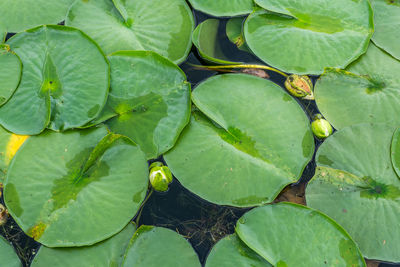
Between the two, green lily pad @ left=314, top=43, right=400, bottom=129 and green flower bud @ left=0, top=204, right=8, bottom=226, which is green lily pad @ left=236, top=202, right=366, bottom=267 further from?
green flower bud @ left=0, top=204, right=8, bottom=226

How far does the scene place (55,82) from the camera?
2.20 metres

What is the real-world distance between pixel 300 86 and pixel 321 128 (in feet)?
1.11

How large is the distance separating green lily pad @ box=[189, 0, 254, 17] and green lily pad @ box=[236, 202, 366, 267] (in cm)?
144

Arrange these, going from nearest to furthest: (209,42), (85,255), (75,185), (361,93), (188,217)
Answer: (85,255), (75,185), (188,217), (361,93), (209,42)

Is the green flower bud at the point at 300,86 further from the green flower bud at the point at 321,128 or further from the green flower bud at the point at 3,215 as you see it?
the green flower bud at the point at 3,215

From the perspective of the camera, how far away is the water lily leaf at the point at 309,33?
243 cm

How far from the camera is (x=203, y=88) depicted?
2.33m

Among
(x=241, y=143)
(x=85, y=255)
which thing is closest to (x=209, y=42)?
(x=241, y=143)

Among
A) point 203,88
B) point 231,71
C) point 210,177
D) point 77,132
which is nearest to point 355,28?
point 231,71

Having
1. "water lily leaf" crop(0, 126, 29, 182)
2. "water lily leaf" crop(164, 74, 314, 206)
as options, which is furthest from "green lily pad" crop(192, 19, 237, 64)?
"water lily leaf" crop(0, 126, 29, 182)

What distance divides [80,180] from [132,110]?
0.54 metres

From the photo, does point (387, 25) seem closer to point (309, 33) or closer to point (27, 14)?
point (309, 33)

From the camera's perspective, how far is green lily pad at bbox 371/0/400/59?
251 centimetres

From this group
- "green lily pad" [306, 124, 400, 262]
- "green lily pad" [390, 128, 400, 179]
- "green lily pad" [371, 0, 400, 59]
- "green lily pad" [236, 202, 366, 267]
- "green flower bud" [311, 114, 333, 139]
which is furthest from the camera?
"green lily pad" [371, 0, 400, 59]
